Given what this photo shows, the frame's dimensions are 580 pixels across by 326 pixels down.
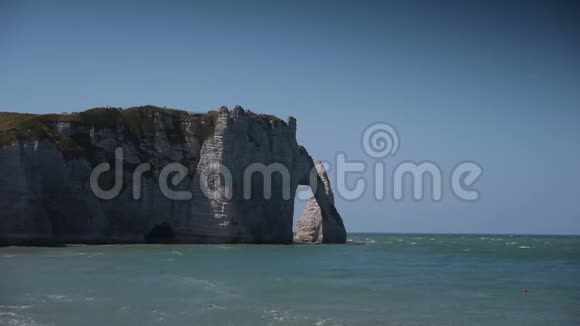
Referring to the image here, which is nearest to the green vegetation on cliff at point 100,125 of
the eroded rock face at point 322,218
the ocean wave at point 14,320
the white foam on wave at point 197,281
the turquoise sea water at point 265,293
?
the eroded rock face at point 322,218

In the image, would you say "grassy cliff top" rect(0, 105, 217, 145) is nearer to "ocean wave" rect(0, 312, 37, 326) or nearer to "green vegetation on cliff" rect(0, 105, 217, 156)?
"green vegetation on cliff" rect(0, 105, 217, 156)

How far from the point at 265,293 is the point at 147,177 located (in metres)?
35.5

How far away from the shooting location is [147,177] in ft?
184

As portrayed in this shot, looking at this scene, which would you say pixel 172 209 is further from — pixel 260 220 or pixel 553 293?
pixel 553 293

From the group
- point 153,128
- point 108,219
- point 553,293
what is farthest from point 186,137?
point 553,293

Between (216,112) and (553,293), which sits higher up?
(216,112)

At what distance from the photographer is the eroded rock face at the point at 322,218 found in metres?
66.3

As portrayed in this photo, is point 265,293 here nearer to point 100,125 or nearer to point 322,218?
point 100,125

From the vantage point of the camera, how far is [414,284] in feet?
90.4

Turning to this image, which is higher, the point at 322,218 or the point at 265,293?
the point at 322,218

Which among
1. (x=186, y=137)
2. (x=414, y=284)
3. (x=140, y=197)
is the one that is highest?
(x=186, y=137)

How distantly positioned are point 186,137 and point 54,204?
14.4 m

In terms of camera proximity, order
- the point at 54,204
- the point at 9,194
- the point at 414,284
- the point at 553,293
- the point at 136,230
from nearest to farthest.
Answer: the point at 553,293, the point at 414,284, the point at 9,194, the point at 54,204, the point at 136,230

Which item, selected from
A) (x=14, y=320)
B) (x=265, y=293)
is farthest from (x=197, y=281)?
(x=14, y=320)
